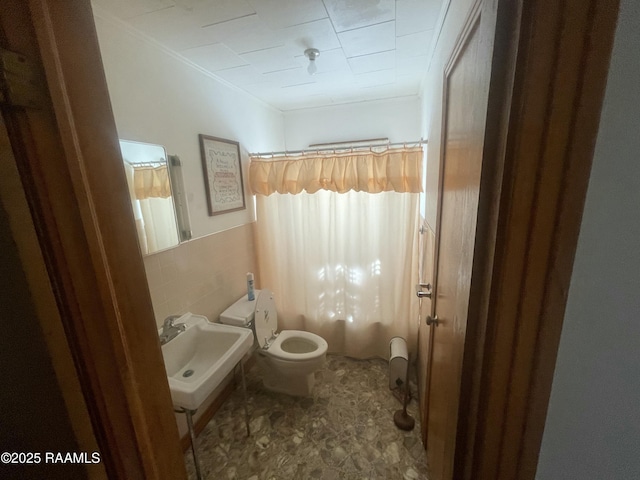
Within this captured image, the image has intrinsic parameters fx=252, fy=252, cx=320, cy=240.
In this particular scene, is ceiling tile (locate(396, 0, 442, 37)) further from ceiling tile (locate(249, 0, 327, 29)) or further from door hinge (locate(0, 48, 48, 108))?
door hinge (locate(0, 48, 48, 108))

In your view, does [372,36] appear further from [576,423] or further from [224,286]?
[224,286]

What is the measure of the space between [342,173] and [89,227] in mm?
1651

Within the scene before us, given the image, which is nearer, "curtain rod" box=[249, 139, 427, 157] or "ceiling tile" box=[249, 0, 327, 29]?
"ceiling tile" box=[249, 0, 327, 29]

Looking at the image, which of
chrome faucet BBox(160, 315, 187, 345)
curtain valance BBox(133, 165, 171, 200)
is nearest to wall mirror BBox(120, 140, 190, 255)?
curtain valance BBox(133, 165, 171, 200)

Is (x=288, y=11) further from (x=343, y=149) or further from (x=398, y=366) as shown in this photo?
(x=398, y=366)

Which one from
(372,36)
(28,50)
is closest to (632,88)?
(28,50)

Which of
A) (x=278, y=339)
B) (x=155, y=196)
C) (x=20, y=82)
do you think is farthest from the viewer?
(x=278, y=339)

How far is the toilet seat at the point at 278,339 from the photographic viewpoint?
1.77 metres

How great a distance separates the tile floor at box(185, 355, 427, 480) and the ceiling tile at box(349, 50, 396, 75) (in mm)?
2321

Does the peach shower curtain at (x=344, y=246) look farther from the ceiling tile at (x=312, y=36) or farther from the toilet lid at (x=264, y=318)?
the ceiling tile at (x=312, y=36)

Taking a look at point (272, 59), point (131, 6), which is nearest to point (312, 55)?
point (272, 59)

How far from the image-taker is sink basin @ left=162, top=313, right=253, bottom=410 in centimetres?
130

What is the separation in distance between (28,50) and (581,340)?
96 centimetres

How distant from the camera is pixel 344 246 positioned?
2.11 m
